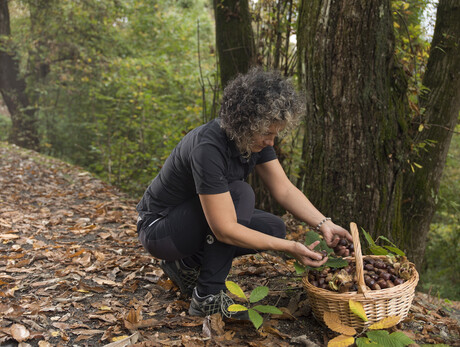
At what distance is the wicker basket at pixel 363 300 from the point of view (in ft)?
6.47

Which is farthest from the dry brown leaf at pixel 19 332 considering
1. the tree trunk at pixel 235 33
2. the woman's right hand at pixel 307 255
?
the tree trunk at pixel 235 33

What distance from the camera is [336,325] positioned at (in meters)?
2.00

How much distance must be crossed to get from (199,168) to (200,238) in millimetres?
471

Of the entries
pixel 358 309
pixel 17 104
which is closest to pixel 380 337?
pixel 358 309

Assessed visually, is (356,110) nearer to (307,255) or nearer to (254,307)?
(307,255)

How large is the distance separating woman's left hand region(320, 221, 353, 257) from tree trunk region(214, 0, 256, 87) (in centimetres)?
269

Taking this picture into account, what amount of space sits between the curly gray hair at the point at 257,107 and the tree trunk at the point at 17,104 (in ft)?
36.3

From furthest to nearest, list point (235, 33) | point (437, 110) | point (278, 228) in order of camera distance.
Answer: point (235, 33)
point (437, 110)
point (278, 228)

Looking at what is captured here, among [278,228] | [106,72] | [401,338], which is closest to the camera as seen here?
[401,338]

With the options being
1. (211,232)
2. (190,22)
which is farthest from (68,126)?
(211,232)

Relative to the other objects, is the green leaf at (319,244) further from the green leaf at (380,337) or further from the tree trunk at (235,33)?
the tree trunk at (235,33)

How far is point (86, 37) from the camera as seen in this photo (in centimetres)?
1134

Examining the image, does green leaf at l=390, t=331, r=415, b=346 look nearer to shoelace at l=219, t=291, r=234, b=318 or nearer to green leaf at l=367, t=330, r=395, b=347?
green leaf at l=367, t=330, r=395, b=347

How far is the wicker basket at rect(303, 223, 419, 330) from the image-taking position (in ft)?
6.47
